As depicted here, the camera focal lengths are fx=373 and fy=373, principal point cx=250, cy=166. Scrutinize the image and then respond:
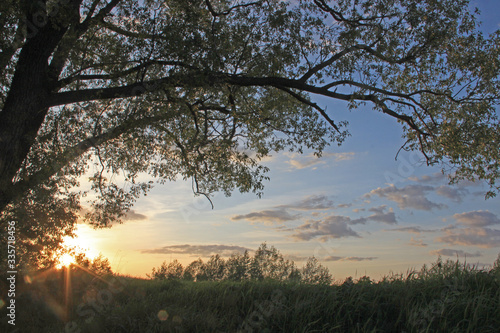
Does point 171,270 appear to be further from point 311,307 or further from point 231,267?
point 311,307

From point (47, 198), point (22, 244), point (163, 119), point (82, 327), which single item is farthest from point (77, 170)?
point (82, 327)

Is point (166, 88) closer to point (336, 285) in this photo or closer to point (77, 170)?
point (77, 170)

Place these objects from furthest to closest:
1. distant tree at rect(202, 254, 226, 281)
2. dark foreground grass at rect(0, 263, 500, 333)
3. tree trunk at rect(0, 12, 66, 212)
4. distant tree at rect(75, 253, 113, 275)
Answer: distant tree at rect(202, 254, 226, 281) < distant tree at rect(75, 253, 113, 275) < tree trunk at rect(0, 12, 66, 212) < dark foreground grass at rect(0, 263, 500, 333)

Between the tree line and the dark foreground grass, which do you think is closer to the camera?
the dark foreground grass

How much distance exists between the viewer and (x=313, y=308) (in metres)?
8.63

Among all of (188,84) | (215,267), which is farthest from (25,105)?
(215,267)

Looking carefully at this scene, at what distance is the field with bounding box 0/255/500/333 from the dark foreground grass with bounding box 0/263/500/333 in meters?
0.02

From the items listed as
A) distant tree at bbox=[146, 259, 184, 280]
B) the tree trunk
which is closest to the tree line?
distant tree at bbox=[146, 259, 184, 280]

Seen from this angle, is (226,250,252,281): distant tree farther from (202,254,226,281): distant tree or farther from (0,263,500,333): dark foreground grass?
(0,263,500,333): dark foreground grass

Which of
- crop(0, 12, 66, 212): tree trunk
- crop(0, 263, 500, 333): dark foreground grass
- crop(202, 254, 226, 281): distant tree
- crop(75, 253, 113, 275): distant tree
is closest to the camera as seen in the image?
crop(0, 263, 500, 333): dark foreground grass

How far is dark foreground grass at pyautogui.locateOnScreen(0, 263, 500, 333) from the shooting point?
8.26m

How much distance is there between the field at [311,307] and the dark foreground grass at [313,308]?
0.02 metres

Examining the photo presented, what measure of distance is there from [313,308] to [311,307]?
76 mm

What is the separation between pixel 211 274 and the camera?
66.9ft
